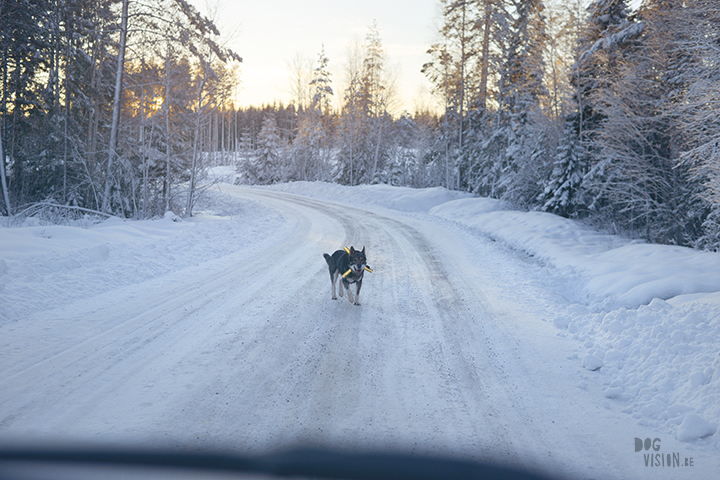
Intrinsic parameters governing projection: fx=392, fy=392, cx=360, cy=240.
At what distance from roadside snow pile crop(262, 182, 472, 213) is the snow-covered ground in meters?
14.4

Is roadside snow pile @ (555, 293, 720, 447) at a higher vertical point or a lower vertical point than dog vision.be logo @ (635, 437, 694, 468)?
higher

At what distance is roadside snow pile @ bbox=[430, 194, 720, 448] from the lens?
3600 mm

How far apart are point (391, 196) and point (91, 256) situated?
19713 millimetres

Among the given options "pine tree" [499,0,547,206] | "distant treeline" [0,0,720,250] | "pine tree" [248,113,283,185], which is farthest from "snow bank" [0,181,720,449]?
"pine tree" [248,113,283,185]

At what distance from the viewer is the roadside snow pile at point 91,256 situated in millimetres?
6070

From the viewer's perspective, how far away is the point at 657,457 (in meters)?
3.03

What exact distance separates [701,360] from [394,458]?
11.6ft

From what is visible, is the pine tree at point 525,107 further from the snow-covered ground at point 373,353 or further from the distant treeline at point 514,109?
the snow-covered ground at point 373,353

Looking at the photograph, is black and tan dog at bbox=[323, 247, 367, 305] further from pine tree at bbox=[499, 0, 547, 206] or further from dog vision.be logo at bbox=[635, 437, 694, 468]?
pine tree at bbox=[499, 0, 547, 206]

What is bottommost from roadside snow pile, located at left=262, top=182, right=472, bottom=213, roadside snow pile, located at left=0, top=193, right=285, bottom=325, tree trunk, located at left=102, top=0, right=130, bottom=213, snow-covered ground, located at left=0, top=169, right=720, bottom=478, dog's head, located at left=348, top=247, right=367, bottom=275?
snow-covered ground, located at left=0, top=169, right=720, bottom=478

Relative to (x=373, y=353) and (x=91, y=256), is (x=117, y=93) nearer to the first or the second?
(x=91, y=256)

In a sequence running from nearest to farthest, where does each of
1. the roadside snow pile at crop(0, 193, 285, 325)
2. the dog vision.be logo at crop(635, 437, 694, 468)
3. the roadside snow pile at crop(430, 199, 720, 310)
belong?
the dog vision.be logo at crop(635, 437, 694, 468), the roadside snow pile at crop(0, 193, 285, 325), the roadside snow pile at crop(430, 199, 720, 310)

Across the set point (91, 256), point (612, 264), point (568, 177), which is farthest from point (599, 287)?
point (568, 177)

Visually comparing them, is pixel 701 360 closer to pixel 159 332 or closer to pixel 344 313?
pixel 344 313
